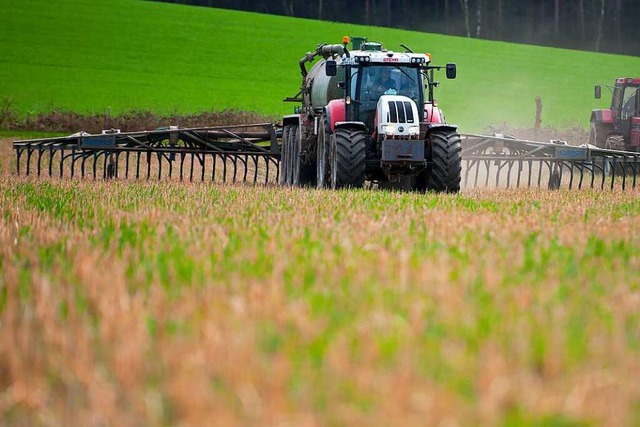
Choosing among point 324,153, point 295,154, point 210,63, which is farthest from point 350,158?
point 210,63

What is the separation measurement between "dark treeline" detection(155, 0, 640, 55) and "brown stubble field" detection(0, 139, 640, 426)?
1874 inches

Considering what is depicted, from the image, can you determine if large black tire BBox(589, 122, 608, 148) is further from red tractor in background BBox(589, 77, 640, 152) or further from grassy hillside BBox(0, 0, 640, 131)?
grassy hillside BBox(0, 0, 640, 131)

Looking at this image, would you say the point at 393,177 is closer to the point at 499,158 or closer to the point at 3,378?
the point at 499,158

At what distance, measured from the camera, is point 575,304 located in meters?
4.80

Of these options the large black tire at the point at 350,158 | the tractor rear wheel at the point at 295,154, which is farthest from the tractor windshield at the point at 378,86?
the tractor rear wheel at the point at 295,154

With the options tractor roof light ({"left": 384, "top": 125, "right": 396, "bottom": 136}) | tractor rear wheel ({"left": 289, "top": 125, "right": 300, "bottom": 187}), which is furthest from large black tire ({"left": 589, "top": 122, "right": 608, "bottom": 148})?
tractor roof light ({"left": 384, "top": 125, "right": 396, "bottom": 136})

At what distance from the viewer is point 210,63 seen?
147 feet

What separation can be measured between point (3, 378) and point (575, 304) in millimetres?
2347

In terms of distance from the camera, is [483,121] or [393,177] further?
[483,121]

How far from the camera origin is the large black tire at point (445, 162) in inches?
598

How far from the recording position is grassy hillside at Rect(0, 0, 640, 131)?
3850cm

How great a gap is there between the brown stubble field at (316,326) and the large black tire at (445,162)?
7.24 m

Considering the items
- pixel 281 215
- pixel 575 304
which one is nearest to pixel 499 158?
pixel 281 215

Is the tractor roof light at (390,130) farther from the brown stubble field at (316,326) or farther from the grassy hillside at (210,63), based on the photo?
the grassy hillside at (210,63)
